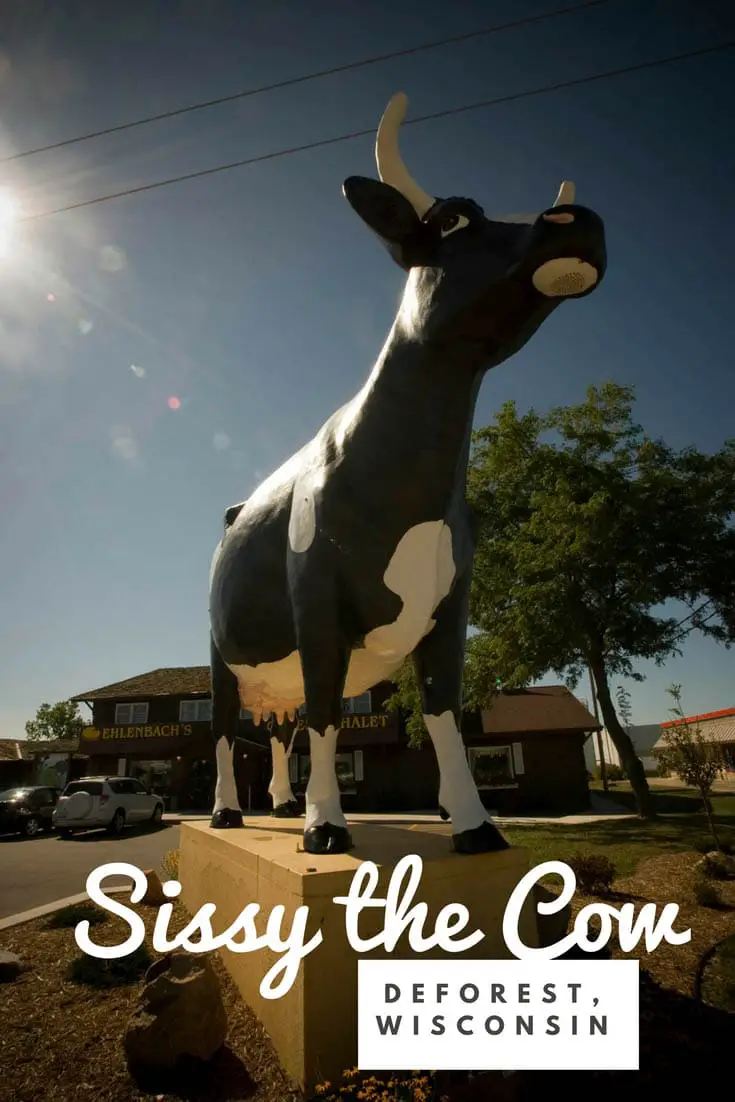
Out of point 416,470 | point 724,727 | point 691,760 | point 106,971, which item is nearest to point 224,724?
point 106,971

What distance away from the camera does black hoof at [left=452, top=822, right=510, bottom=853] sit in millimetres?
2771

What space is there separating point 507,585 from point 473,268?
1261cm

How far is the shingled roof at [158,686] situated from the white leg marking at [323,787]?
22310 mm

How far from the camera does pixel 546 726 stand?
806 inches

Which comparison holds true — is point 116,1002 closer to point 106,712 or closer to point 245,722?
point 245,722

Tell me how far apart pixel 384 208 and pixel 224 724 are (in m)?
3.66

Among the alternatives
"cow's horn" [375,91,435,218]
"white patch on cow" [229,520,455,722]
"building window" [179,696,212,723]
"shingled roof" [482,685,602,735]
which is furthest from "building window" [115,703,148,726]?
"cow's horn" [375,91,435,218]

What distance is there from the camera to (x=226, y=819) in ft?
14.5

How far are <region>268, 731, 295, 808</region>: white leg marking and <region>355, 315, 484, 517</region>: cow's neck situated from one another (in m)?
3.23

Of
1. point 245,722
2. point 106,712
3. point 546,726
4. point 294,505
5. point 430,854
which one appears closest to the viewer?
point 430,854

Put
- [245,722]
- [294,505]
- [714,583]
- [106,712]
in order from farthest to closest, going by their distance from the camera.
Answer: [106,712] < [245,722] < [714,583] < [294,505]

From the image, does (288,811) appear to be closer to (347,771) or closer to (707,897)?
(707,897)

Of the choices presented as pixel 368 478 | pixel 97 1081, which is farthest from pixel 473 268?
pixel 97 1081

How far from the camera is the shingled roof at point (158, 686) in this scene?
25.1m
